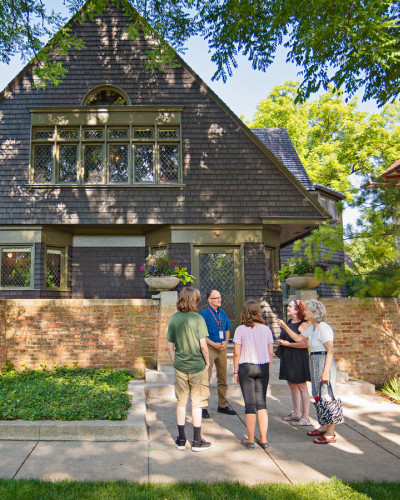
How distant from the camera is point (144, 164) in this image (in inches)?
481

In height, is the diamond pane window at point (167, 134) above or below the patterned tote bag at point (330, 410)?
above

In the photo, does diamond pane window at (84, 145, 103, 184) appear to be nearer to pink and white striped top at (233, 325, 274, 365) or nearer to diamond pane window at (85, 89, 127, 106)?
diamond pane window at (85, 89, 127, 106)

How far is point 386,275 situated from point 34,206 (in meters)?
8.65

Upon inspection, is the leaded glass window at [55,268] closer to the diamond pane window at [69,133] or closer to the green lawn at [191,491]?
the diamond pane window at [69,133]

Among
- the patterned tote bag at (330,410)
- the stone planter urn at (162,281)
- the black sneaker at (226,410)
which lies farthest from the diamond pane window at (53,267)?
the patterned tote bag at (330,410)

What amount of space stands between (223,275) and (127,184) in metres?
3.49

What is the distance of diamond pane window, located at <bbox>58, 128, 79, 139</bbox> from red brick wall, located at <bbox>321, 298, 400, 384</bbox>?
7.95 meters

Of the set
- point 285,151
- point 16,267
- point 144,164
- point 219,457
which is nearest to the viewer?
point 219,457

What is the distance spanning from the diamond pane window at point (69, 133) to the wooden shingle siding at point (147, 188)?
0.69m

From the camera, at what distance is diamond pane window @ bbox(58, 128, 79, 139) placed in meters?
12.2

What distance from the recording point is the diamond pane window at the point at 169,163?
12.1 m

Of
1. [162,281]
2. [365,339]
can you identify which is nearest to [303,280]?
[365,339]

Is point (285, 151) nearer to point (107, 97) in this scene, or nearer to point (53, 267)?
point (107, 97)

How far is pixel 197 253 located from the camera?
11.8 metres
